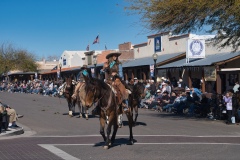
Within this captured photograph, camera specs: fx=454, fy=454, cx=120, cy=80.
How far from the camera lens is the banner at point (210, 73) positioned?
99.5ft

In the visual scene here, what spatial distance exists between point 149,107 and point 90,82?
18033 mm

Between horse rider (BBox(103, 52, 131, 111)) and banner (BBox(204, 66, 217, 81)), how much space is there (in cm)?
1783

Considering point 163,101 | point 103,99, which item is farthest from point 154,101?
point 103,99

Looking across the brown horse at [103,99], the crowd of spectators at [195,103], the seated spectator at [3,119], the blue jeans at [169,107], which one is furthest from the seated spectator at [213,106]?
the brown horse at [103,99]

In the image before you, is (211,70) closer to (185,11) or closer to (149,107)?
(149,107)

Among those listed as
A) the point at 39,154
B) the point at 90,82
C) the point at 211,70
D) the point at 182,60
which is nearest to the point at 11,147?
the point at 39,154

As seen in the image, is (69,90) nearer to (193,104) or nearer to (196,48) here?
(193,104)

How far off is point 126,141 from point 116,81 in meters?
1.97

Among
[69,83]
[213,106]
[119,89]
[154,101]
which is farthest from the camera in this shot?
[154,101]

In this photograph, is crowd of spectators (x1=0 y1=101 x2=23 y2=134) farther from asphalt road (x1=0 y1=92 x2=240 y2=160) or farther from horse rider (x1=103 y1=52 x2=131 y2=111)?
horse rider (x1=103 y1=52 x2=131 y2=111)

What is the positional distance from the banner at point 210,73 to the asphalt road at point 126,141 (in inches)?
423

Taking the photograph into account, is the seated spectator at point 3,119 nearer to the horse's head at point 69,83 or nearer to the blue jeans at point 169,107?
the horse's head at point 69,83

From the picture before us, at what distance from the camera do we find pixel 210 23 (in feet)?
64.0

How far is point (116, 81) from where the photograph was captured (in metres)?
Answer: 12.8
